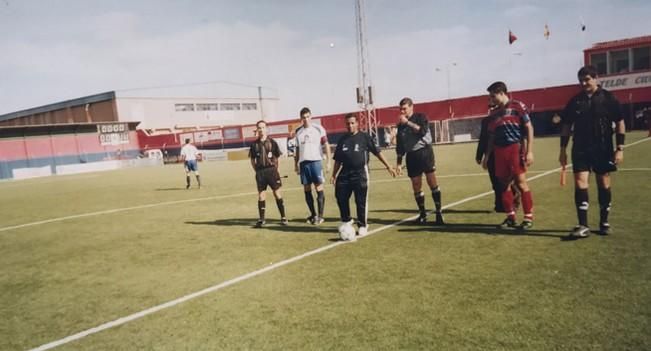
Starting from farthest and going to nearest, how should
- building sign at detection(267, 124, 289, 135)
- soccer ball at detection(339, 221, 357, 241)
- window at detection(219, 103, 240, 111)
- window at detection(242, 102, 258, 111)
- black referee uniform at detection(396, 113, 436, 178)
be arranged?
window at detection(242, 102, 258, 111) → window at detection(219, 103, 240, 111) → building sign at detection(267, 124, 289, 135) → black referee uniform at detection(396, 113, 436, 178) → soccer ball at detection(339, 221, 357, 241)

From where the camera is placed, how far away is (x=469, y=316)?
3775 mm

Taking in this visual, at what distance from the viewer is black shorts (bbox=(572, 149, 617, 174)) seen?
18.9 ft

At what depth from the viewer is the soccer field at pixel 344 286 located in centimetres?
358

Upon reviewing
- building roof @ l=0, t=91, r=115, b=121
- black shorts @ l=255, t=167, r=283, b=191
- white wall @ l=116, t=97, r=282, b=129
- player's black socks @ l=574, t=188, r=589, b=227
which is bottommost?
player's black socks @ l=574, t=188, r=589, b=227

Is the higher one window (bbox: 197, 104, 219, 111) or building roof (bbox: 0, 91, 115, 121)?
building roof (bbox: 0, 91, 115, 121)

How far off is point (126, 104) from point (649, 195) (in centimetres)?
7507

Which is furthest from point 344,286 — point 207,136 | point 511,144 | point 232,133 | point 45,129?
point 45,129

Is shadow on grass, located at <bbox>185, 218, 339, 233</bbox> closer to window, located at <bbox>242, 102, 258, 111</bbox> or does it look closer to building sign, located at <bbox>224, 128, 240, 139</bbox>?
building sign, located at <bbox>224, 128, 240, 139</bbox>

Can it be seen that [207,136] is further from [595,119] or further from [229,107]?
[595,119]

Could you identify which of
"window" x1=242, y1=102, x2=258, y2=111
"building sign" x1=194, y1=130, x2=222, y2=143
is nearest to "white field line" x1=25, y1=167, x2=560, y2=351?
"building sign" x1=194, y1=130, x2=222, y2=143

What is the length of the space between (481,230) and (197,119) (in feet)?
257

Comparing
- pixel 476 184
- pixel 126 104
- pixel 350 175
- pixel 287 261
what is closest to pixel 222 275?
pixel 287 261

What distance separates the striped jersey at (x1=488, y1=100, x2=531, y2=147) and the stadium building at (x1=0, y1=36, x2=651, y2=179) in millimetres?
16835

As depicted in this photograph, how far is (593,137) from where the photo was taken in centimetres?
582
